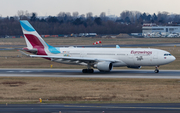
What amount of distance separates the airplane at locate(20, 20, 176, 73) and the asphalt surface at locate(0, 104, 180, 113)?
20292 mm

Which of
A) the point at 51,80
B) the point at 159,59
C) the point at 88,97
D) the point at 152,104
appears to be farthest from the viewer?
the point at 159,59

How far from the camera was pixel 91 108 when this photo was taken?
20875 mm

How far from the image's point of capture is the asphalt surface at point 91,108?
19906 millimetres

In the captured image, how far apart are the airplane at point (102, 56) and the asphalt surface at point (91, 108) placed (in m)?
20.3

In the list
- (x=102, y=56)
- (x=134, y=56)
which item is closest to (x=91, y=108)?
(x=134, y=56)

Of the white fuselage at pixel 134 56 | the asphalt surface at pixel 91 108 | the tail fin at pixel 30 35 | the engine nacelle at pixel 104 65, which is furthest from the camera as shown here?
the tail fin at pixel 30 35

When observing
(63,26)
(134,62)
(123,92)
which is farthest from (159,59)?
(63,26)

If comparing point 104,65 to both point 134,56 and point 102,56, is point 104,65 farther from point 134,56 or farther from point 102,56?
point 134,56

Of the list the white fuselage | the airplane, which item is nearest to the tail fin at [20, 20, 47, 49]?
the airplane

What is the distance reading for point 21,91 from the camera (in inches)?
1177

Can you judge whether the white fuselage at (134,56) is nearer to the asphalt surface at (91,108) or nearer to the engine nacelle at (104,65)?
the engine nacelle at (104,65)

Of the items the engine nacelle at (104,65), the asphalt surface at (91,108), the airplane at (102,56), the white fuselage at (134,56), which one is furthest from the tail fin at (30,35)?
the asphalt surface at (91,108)

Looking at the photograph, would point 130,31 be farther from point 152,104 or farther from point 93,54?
point 152,104

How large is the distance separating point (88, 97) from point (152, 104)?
650cm
